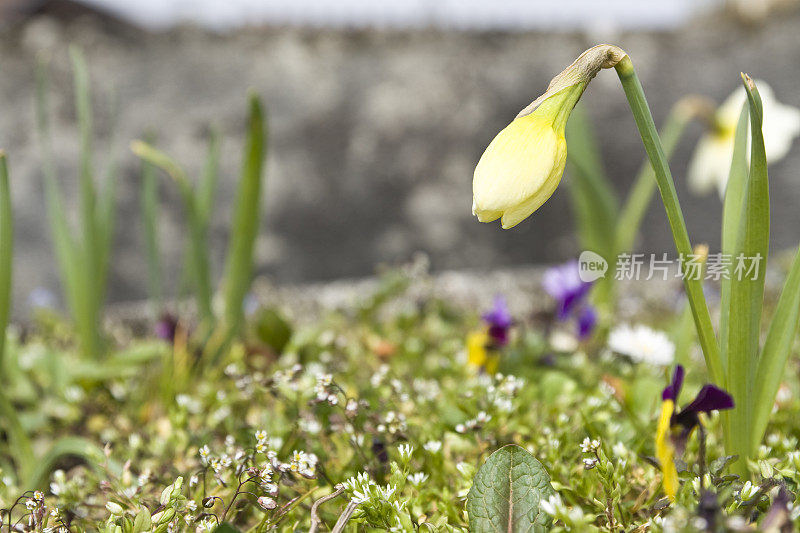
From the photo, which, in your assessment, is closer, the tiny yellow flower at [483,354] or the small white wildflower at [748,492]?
the small white wildflower at [748,492]

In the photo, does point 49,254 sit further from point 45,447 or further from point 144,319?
point 45,447

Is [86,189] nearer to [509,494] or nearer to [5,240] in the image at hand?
[5,240]

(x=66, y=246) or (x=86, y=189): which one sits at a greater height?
(x=86, y=189)

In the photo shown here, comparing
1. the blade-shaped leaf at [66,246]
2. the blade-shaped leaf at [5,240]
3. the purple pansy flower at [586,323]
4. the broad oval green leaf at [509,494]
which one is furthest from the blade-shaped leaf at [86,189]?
the purple pansy flower at [586,323]

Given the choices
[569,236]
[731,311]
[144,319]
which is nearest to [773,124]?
[731,311]

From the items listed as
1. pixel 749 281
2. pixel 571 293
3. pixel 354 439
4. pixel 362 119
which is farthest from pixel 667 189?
pixel 362 119

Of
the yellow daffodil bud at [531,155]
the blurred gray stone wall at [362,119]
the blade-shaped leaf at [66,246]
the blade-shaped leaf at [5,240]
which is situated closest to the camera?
the yellow daffodil bud at [531,155]

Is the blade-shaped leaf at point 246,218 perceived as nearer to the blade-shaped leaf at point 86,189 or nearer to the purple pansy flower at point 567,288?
the blade-shaped leaf at point 86,189
